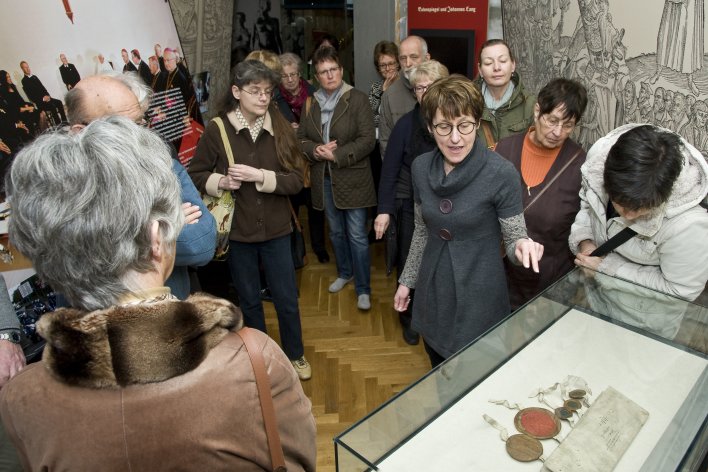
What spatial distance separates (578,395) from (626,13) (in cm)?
241

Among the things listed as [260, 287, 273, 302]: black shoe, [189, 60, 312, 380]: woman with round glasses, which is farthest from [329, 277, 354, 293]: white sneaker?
[189, 60, 312, 380]: woman with round glasses

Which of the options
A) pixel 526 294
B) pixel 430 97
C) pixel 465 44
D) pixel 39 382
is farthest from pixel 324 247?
pixel 39 382

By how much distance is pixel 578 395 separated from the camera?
1.82 m

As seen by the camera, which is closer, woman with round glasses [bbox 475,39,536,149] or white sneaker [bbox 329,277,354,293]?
woman with round glasses [bbox 475,39,536,149]

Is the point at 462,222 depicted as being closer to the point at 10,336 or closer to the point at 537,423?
the point at 537,423

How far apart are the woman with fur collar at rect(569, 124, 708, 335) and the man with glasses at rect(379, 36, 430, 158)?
2.08m

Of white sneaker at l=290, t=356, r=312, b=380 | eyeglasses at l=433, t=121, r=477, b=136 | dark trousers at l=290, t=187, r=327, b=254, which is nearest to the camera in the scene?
eyeglasses at l=433, t=121, r=477, b=136

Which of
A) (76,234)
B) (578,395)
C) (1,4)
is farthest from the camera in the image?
(1,4)

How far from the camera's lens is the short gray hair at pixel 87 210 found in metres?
1.09

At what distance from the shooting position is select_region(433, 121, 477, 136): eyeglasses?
2.14 m

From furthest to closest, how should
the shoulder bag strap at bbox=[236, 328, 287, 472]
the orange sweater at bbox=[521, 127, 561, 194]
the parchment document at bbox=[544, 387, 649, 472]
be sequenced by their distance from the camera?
the orange sweater at bbox=[521, 127, 561, 194], the parchment document at bbox=[544, 387, 649, 472], the shoulder bag strap at bbox=[236, 328, 287, 472]

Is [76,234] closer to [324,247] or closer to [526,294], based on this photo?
[526,294]

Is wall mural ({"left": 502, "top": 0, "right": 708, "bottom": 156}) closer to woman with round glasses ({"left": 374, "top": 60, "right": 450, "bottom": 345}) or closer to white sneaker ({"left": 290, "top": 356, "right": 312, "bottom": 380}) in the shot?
woman with round glasses ({"left": 374, "top": 60, "right": 450, "bottom": 345})

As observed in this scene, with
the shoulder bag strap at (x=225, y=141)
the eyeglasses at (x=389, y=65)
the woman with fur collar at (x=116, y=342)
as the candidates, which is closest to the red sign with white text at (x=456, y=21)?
the eyeglasses at (x=389, y=65)
